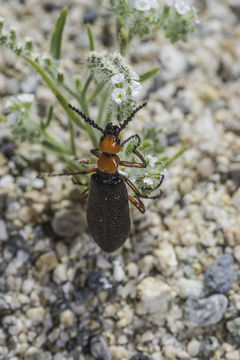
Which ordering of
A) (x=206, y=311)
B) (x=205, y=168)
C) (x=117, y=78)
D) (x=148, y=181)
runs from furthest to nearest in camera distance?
(x=205, y=168) < (x=206, y=311) < (x=148, y=181) < (x=117, y=78)

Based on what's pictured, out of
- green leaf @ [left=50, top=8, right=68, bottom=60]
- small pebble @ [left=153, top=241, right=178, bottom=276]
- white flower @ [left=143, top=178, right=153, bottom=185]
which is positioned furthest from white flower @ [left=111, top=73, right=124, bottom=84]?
small pebble @ [left=153, top=241, right=178, bottom=276]

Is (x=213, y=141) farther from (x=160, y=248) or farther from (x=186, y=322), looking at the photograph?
(x=186, y=322)

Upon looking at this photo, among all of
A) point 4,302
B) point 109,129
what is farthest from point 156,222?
point 4,302

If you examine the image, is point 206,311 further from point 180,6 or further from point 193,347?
point 180,6

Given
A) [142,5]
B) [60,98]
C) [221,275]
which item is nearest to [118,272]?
[221,275]

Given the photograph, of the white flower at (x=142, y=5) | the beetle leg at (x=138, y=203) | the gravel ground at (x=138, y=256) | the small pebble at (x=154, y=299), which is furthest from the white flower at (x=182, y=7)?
the small pebble at (x=154, y=299)

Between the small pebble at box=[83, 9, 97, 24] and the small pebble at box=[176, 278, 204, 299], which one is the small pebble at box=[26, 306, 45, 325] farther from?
the small pebble at box=[83, 9, 97, 24]

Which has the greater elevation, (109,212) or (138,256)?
(109,212)
